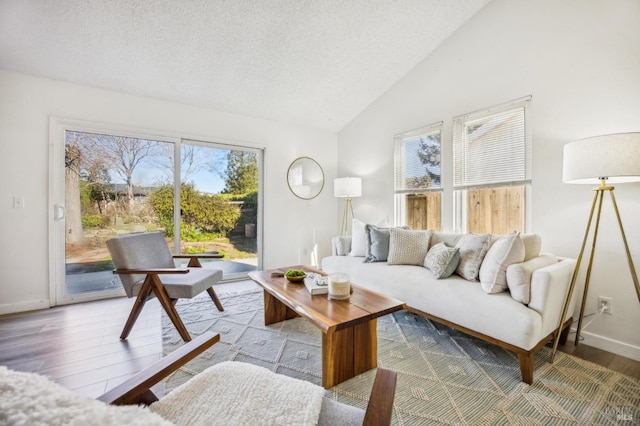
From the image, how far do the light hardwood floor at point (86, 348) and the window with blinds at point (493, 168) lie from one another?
1.23 m

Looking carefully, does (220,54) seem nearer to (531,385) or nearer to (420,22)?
(420,22)

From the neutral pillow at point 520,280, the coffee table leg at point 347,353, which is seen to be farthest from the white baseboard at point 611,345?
the coffee table leg at point 347,353

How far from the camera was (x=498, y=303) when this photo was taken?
1.81 metres

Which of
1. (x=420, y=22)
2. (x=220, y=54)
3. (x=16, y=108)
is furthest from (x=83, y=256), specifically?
(x=420, y=22)

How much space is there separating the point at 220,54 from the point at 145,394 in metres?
3.08

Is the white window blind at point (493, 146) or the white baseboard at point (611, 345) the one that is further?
the white window blind at point (493, 146)

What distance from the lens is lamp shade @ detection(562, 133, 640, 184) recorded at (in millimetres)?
1675

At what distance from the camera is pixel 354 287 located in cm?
212

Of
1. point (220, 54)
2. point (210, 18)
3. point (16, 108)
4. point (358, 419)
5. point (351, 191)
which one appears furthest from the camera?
point (351, 191)

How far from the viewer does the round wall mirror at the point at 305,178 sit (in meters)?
4.39

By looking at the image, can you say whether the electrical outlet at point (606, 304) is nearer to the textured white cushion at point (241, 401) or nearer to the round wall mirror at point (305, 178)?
the textured white cushion at point (241, 401)

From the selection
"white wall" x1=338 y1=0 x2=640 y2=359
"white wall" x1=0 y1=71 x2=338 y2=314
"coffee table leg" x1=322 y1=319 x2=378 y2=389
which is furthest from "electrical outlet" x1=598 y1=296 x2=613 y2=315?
"white wall" x1=0 y1=71 x2=338 y2=314

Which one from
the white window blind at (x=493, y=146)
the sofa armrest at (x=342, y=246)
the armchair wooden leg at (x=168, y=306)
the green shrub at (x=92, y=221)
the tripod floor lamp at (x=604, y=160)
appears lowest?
the armchair wooden leg at (x=168, y=306)

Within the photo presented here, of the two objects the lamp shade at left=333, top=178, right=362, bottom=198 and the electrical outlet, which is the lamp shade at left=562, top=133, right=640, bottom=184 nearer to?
the electrical outlet
